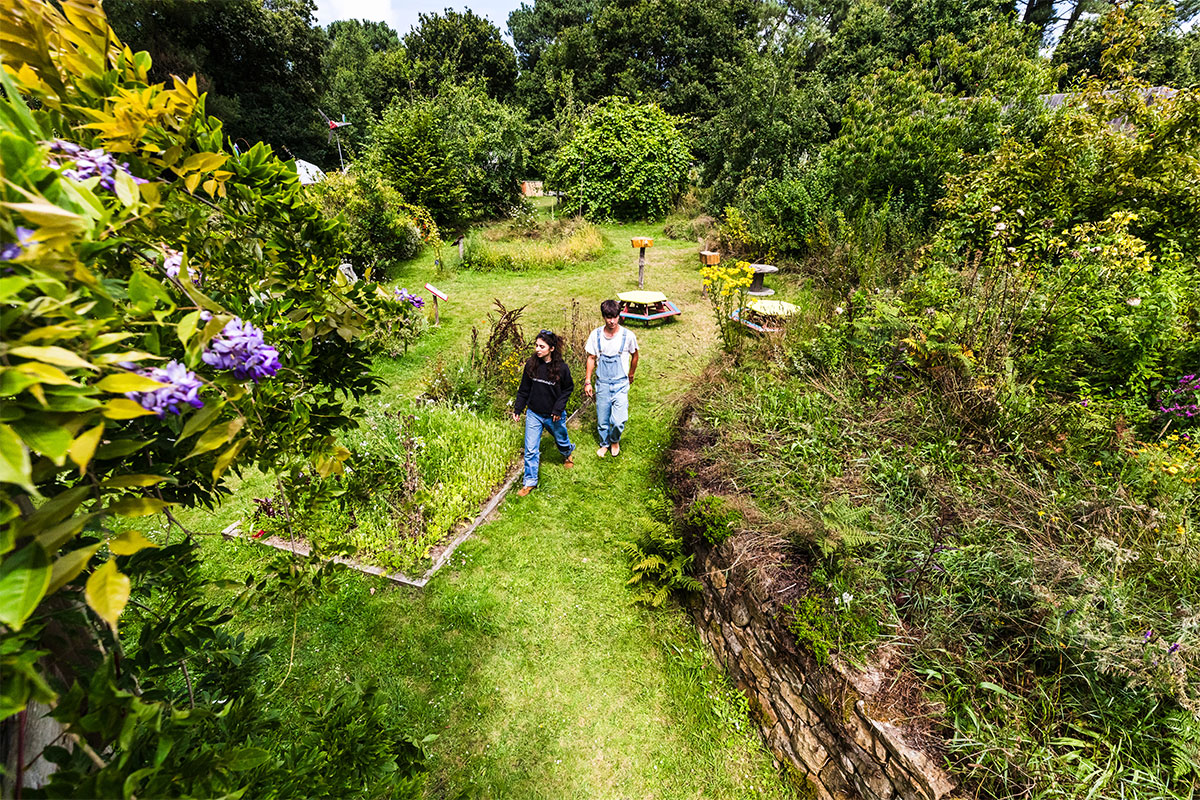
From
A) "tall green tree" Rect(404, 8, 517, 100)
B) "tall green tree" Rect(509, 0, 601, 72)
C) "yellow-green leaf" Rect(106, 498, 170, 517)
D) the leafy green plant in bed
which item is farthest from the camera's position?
"tall green tree" Rect(509, 0, 601, 72)

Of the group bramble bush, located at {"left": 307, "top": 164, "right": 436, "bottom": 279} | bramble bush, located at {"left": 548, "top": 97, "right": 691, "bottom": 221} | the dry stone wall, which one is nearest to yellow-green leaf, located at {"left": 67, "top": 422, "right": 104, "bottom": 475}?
the dry stone wall

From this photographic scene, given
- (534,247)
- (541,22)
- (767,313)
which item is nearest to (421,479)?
(767,313)

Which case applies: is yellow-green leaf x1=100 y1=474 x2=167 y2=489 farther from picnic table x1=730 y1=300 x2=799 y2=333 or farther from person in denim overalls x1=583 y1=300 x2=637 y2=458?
picnic table x1=730 y1=300 x2=799 y2=333

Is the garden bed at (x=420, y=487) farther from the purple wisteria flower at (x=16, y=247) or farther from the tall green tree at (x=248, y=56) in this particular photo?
the tall green tree at (x=248, y=56)

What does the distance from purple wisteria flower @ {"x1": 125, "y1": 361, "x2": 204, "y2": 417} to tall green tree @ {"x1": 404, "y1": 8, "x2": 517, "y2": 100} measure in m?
34.9

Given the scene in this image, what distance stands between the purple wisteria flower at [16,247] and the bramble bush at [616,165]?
16.3m

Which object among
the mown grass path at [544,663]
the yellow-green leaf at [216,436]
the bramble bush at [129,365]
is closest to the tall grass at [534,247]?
the mown grass path at [544,663]

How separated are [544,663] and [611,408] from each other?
2559 mm

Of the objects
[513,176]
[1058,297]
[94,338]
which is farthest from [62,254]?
[513,176]

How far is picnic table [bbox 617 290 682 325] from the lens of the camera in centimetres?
838

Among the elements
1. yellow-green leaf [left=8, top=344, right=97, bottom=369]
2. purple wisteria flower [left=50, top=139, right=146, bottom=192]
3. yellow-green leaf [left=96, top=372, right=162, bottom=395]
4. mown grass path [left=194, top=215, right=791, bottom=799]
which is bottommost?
mown grass path [left=194, top=215, right=791, bottom=799]

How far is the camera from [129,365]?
0.68m

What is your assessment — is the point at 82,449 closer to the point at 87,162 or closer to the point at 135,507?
the point at 135,507

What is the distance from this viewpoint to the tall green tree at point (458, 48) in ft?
99.6
